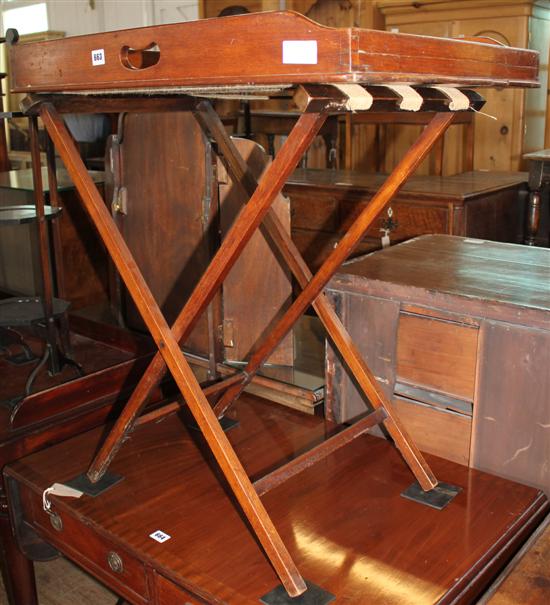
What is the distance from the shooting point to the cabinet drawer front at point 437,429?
133cm

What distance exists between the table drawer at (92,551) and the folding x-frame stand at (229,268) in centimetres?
10

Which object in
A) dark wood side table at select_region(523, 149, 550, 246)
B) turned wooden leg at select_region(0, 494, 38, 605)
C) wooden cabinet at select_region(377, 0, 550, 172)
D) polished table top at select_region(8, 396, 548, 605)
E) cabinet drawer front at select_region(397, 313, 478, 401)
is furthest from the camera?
wooden cabinet at select_region(377, 0, 550, 172)

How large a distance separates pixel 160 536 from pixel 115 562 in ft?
0.31

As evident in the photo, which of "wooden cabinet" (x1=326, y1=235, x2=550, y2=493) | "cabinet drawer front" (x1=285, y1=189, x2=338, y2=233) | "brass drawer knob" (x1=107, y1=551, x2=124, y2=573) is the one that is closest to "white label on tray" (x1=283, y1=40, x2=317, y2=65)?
"wooden cabinet" (x1=326, y1=235, x2=550, y2=493)

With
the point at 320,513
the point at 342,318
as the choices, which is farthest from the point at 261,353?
the point at 320,513

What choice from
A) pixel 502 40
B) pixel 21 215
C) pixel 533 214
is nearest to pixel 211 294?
pixel 21 215

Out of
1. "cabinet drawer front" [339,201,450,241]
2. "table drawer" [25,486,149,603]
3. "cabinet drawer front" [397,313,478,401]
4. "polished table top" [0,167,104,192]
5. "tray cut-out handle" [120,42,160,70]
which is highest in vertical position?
"tray cut-out handle" [120,42,160,70]

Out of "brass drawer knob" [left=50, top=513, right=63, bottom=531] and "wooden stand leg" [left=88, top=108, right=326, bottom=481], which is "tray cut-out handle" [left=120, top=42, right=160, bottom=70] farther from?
"brass drawer knob" [left=50, top=513, right=63, bottom=531]

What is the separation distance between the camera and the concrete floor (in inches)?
67.5

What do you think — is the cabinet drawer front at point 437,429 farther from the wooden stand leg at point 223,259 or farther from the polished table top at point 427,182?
the polished table top at point 427,182

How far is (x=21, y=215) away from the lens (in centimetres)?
183

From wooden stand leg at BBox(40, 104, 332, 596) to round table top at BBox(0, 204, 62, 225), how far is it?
612 millimetres

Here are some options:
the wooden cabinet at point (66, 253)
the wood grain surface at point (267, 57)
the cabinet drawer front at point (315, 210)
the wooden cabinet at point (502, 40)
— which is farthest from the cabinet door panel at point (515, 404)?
the wooden cabinet at point (502, 40)

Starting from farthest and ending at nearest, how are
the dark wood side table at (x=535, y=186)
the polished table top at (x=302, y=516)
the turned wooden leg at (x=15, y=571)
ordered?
the dark wood side table at (x=535, y=186), the turned wooden leg at (x=15, y=571), the polished table top at (x=302, y=516)
